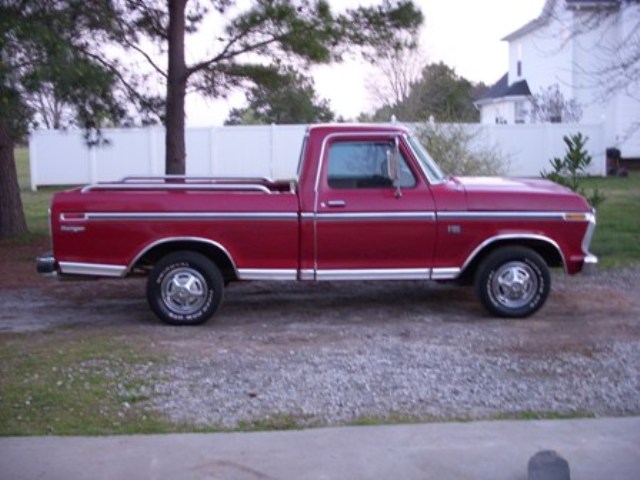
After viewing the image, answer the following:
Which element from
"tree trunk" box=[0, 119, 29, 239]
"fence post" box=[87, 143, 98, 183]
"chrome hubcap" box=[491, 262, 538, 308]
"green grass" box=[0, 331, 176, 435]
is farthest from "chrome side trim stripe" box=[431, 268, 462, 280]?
"fence post" box=[87, 143, 98, 183]

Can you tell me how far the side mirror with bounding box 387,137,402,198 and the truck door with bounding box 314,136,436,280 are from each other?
0.09ft

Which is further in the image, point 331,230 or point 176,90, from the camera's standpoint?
point 176,90

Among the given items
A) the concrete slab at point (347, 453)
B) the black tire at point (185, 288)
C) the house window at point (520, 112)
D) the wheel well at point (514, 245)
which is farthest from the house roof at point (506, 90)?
the concrete slab at point (347, 453)

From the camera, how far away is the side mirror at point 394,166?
996 centimetres

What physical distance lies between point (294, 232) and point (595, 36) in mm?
27726

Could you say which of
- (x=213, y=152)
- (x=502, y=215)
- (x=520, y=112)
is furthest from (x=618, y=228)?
(x=520, y=112)

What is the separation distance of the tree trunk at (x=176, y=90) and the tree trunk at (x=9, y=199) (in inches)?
148

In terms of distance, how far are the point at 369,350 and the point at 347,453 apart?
2.65 meters

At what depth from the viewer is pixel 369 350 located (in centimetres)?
893

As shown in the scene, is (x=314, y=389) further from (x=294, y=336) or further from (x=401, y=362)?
(x=294, y=336)

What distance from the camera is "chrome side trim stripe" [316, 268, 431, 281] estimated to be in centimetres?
1002

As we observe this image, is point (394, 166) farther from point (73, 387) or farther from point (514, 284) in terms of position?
point (73, 387)

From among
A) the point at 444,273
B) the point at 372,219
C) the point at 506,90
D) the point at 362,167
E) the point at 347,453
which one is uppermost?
the point at 506,90

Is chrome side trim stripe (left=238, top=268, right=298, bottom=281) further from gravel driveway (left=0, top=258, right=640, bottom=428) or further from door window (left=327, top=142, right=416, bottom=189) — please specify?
door window (left=327, top=142, right=416, bottom=189)
